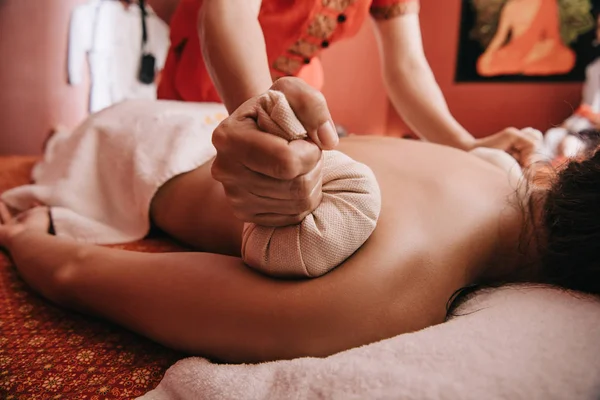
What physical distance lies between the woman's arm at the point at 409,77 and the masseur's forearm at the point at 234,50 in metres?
Answer: 0.78

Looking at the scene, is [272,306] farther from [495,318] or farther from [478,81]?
[478,81]

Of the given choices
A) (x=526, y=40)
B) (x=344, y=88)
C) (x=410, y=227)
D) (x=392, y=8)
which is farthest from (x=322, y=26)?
(x=526, y=40)

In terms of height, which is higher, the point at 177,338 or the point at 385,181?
the point at 385,181

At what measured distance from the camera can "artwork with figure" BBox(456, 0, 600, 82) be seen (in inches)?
144

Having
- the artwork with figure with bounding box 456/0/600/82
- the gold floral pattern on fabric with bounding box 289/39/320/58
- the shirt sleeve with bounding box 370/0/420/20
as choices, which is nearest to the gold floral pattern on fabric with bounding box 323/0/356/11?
the gold floral pattern on fabric with bounding box 289/39/320/58

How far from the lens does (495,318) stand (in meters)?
0.52

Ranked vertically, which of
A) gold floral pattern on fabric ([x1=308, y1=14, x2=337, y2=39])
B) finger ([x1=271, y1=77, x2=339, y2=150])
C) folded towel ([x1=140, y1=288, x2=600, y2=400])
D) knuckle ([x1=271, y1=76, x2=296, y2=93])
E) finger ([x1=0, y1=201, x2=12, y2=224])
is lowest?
finger ([x1=0, y1=201, x2=12, y2=224])

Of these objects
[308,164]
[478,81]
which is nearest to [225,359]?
[308,164]

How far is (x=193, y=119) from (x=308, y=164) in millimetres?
600

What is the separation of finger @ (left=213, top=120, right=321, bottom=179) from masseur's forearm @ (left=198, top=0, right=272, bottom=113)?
7.8 inches

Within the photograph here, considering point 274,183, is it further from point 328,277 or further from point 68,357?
point 68,357

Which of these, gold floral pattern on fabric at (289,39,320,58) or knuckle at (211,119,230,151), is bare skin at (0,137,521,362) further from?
gold floral pattern on fabric at (289,39,320,58)

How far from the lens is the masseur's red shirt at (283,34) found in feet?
4.11

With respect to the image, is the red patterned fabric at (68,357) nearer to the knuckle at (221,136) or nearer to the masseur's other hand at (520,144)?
the knuckle at (221,136)
